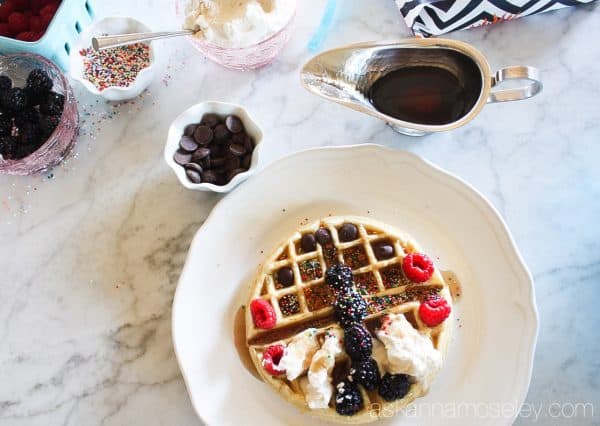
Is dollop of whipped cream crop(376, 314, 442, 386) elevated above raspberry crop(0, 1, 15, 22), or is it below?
below

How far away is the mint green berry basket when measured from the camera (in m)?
1.94

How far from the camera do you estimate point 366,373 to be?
63.7 inches

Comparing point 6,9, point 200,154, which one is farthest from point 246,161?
point 6,9

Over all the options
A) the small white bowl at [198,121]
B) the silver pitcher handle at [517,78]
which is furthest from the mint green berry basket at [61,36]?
the silver pitcher handle at [517,78]

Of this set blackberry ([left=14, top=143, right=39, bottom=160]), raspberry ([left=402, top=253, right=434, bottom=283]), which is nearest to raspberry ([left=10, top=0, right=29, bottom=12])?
blackberry ([left=14, top=143, right=39, bottom=160])

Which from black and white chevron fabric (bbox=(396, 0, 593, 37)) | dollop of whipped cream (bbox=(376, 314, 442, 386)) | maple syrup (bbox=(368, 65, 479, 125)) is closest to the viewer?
dollop of whipped cream (bbox=(376, 314, 442, 386))

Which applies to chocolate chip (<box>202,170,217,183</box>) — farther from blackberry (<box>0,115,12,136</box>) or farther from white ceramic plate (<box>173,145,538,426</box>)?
blackberry (<box>0,115,12,136</box>)

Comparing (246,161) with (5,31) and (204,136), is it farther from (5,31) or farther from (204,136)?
(5,31)

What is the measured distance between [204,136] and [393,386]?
0.94m

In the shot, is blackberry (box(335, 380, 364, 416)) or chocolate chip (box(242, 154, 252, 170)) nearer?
blackberry (box(335, 380, 364, 416))

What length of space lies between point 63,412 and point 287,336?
756 mm

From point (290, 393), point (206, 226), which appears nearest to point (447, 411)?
point (290, 393)

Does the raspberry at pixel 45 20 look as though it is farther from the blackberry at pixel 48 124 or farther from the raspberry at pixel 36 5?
the blackberry at pixel 48 124

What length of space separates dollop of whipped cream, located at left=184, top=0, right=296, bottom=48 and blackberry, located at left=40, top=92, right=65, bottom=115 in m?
0.48
